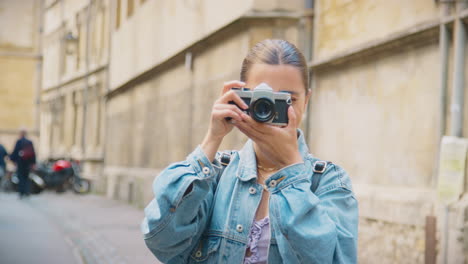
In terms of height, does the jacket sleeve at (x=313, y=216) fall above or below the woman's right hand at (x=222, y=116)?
below

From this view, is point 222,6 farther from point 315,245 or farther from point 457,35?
point 315,245

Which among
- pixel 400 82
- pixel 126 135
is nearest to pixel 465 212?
pixel 400 82

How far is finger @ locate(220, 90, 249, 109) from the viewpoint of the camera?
6.41 feet

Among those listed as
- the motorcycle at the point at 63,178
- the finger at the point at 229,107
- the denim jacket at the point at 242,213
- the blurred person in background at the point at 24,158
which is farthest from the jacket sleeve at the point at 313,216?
the motorcycle at the point at 63,178

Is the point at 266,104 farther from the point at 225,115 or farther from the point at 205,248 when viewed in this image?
the point at 205,248

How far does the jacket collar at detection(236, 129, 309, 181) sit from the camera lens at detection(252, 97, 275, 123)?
237 millimetres

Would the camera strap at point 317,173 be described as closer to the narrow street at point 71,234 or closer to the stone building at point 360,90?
the stone building at point 360,90

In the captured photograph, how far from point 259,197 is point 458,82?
3.95 metres

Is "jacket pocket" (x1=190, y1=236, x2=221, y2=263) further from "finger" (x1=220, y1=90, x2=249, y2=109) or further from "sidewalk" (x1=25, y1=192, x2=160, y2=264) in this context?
"sidewalk" (x1=25, y1=192, x2=160, y2=264)

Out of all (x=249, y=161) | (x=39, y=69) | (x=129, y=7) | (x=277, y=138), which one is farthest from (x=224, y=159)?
(x=39, y=69)

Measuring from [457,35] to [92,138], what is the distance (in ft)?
63.3

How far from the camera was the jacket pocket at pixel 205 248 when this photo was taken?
6.78 feet

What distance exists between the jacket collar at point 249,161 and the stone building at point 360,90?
11.4 ft

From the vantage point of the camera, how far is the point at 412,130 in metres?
6.30
